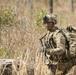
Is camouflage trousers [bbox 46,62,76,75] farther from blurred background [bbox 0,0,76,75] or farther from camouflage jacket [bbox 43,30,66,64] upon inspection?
blurred background [bbox 0,0,76,75]

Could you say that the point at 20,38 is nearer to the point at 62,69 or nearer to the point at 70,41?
the point at 62,69

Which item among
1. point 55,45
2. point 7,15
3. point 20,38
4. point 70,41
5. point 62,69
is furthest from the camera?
point 7,15

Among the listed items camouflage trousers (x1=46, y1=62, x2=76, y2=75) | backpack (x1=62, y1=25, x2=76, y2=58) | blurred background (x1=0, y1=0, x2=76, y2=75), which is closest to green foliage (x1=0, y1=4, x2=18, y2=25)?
blurred background (x1=0, y1=0, x2=76, y2=75)

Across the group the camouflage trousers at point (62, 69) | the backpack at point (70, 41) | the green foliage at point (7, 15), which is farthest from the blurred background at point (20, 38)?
the backpack at point (70, 41)

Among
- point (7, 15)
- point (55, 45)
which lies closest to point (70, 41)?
point (55, 45)

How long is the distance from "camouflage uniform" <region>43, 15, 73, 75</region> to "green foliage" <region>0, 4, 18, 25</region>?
350 cm

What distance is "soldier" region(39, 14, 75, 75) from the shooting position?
14.5ft

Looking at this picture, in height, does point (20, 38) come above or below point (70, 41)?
below

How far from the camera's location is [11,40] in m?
7.05

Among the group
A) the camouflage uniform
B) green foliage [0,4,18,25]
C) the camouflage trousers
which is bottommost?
the camouflage trousers

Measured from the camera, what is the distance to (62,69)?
4.72m

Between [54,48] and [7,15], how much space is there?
3.86m

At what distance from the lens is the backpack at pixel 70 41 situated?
441 cm

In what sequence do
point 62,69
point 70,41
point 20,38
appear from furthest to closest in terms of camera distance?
point 20,38
point 62,69
point 70,41
